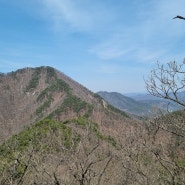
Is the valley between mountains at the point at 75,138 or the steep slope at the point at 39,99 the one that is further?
the steep slope at the point at 39,99

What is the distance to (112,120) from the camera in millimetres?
81938

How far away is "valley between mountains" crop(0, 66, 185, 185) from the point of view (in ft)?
50.7

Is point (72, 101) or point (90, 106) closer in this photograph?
point (90, 106)

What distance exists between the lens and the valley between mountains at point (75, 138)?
50.7 feet

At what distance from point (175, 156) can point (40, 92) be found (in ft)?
444

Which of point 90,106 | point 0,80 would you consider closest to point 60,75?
point 0,80

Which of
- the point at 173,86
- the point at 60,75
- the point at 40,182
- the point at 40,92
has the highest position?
the point at 60,75

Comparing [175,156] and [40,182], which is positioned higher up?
[175,156]

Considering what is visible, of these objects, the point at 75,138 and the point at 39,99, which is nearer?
the point at 75,138

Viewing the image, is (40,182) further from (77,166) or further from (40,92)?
(40,92)

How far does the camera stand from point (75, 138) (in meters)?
27.2

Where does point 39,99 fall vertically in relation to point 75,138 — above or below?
above

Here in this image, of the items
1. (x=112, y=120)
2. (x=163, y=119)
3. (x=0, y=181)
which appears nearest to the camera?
(x=163, y=119)

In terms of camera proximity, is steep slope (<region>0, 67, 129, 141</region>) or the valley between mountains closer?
the valley between mountains
